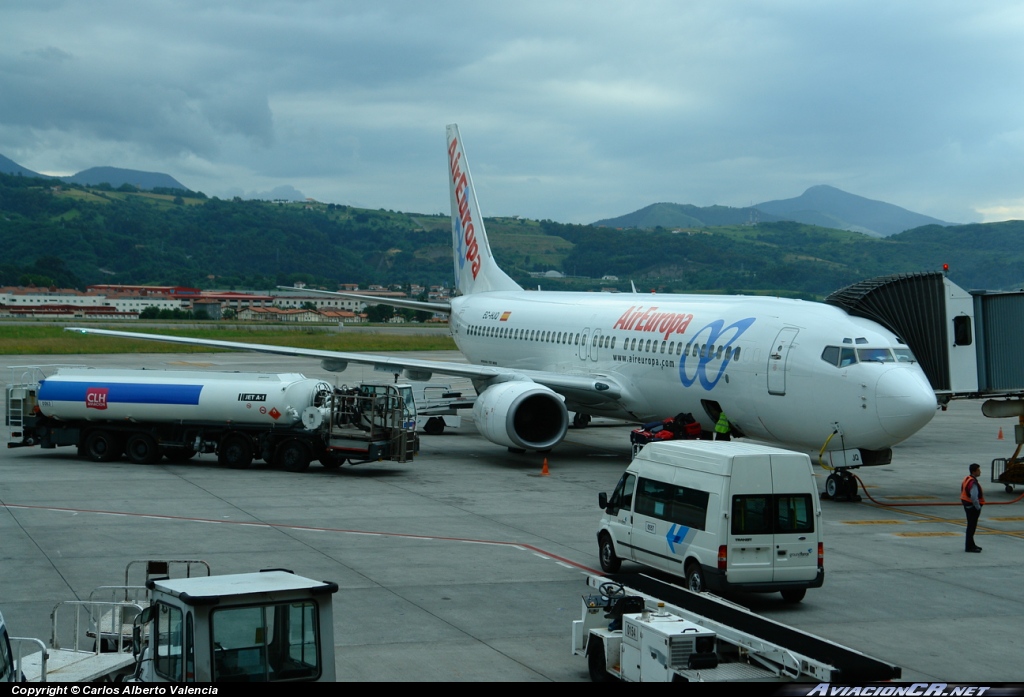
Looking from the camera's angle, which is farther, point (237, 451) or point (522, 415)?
point (522, 415)

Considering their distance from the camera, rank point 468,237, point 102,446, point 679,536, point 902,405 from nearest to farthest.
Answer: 1. point 679,536
2. point 902,405
3. point 102,446
4. point 468,237

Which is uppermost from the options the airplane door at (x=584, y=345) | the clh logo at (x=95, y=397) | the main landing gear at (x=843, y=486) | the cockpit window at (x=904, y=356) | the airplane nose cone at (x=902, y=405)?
the airplane door at (x=584, y=345)

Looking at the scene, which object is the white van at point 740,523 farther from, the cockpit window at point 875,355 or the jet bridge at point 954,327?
the jet bridge at point 954,327

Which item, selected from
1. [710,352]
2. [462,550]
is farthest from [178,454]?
[710,352]

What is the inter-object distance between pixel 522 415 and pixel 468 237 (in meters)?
15.8

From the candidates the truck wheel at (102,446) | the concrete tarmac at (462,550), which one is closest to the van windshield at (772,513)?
the concrete tarmac at (462,550)

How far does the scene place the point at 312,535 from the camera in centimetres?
2136

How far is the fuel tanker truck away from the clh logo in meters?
0.03

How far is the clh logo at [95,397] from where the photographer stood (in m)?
30.9

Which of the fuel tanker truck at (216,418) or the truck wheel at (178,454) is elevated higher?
the fuel tanker truck at (216,418)

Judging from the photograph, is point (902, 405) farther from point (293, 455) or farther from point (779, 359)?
point (293, 455)

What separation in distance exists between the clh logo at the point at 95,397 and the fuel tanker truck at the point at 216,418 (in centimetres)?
3

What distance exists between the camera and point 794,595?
55.6 feet

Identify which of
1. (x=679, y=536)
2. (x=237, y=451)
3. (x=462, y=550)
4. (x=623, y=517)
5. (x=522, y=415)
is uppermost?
(x=522, y=415)
